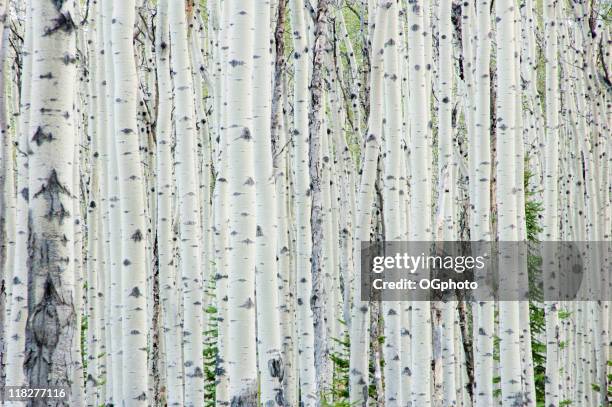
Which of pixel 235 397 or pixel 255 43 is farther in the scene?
pixel 255 43

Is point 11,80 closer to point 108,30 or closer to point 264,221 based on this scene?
point 108,30

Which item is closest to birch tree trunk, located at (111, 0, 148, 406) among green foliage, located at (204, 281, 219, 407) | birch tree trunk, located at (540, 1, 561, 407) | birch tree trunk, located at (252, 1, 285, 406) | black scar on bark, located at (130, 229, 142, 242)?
black scar on bark, located at (130, 229, 142, 242)

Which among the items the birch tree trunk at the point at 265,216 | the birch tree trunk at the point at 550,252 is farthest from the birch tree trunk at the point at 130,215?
the birch tree trunk at the point at 550,252

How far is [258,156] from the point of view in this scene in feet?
14.5

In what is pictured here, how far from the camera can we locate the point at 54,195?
288cm

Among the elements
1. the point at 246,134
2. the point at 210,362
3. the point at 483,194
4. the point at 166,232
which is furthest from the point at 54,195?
the point at 210,362

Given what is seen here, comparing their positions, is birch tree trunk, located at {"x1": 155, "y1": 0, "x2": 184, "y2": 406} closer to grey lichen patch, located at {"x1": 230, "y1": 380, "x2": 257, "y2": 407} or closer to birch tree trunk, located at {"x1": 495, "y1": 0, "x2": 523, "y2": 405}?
grey lichen patch, located at {"x1": 230, "y1": 380, "x2": 257, "y2": 407}

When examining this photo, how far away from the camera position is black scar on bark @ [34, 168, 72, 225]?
287 cm

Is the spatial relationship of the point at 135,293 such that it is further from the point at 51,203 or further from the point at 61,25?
the point at 61,25

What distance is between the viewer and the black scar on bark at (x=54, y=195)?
9.42 ft

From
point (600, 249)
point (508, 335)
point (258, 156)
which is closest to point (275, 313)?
point (258, 156)

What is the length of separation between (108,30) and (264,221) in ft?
8.16

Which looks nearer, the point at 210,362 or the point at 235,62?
the point at 235,62

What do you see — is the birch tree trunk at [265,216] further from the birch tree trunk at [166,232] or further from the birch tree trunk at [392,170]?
the birch tree trunk at [392,170]
